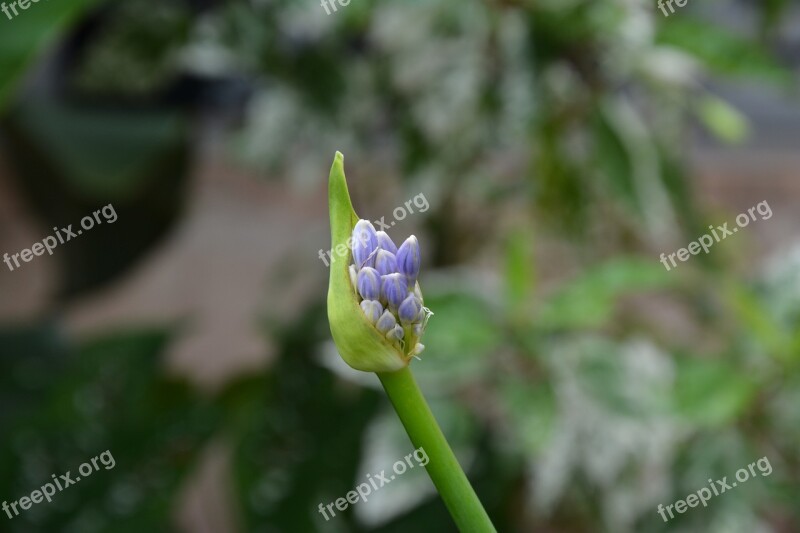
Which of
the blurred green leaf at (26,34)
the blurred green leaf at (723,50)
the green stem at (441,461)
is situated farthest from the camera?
the blurred green leaf at (723,50)

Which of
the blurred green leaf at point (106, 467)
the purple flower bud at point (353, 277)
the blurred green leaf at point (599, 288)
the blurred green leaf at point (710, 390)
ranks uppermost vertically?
the blurred green leaf at point (106, 467)

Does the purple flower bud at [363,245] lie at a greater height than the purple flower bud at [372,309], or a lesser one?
greater

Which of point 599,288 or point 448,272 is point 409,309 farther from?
point 448,272

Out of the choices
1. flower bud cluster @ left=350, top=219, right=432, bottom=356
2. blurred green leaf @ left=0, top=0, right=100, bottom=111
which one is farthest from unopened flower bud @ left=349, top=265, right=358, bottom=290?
blurred green leaf @ left=0, top=0, right=100, bottom=111

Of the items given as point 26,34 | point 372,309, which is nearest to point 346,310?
point 372,309

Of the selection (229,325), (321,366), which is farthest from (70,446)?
(229,325)

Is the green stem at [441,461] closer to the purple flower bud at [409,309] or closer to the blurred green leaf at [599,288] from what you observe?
the purple flower bud at [409,309]

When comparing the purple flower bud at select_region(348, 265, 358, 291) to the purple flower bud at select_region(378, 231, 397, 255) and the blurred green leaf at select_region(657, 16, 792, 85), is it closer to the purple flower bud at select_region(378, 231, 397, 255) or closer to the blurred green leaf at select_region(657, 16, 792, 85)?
the purple flower bud at select_region(378, 231, 397, 255)

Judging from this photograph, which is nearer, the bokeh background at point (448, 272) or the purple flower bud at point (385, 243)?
the purple flower bud at point (385, 243)

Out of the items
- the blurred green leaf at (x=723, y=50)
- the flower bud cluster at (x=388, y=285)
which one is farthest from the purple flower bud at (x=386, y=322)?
the blurred green leaf at (x=723, y=50)
